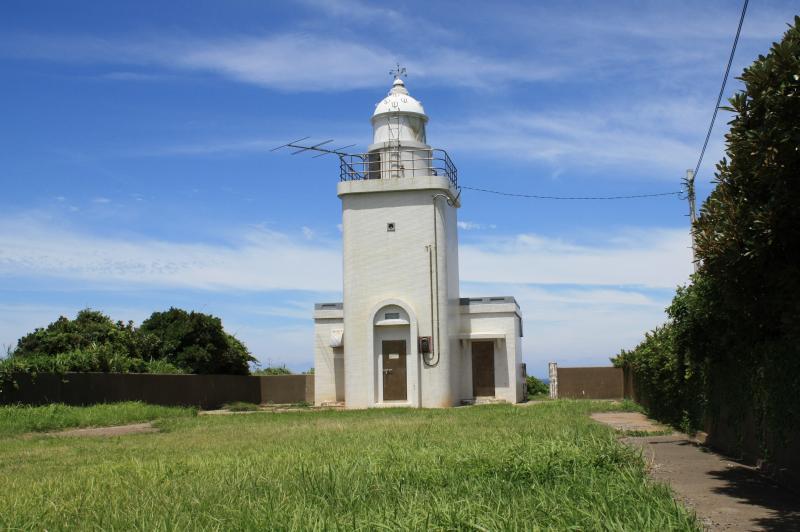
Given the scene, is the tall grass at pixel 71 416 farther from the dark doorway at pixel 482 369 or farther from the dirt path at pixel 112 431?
the dark doorway at pixel 482 369

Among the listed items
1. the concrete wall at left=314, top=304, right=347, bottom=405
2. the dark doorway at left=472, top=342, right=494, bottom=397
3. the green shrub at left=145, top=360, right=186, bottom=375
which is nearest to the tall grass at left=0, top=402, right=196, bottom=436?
the green shrub at left=145, top=360, right=186, bottom=375

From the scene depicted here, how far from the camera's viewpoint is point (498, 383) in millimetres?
30828

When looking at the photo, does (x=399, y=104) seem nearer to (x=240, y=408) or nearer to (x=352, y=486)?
(x=240, y=408)

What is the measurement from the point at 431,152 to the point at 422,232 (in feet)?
10.7

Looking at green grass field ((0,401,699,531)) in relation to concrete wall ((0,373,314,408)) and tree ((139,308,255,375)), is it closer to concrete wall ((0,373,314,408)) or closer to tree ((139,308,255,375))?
concrete wall ((0,373,314,408))

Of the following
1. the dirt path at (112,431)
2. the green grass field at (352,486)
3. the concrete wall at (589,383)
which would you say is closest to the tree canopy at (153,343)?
the dirt path at (112,431)

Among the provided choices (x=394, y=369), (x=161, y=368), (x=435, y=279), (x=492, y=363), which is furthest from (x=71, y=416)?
(x=492, y=363)

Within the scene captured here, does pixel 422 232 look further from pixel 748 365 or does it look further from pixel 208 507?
pixel 208 507

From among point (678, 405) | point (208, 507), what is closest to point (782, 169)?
point (208, 507)

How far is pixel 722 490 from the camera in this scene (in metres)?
9.27

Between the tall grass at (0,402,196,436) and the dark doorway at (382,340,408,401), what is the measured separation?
26.5ft

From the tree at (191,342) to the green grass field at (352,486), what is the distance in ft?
60.6

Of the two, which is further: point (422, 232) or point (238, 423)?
point (422, 232)

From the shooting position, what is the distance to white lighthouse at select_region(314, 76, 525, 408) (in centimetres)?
2869
